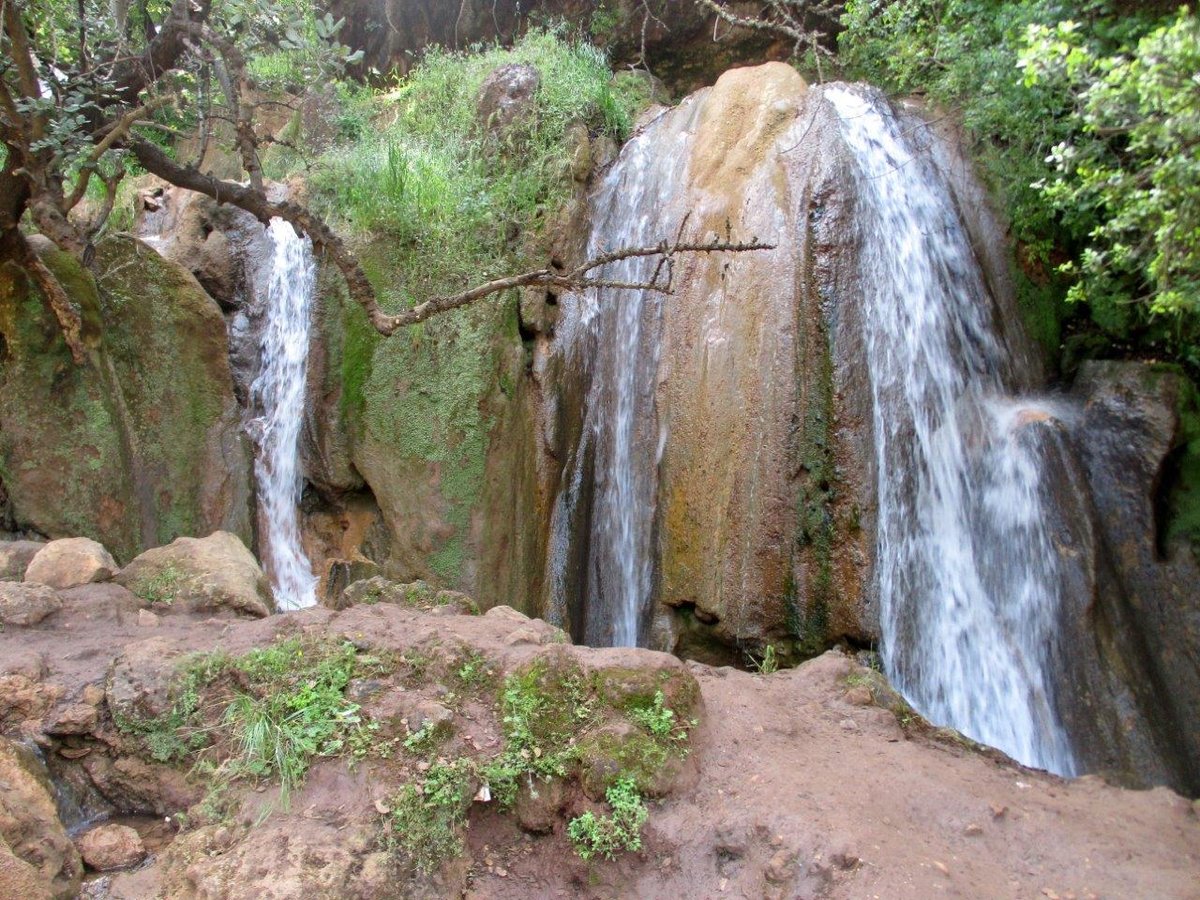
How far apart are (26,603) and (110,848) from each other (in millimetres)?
1789

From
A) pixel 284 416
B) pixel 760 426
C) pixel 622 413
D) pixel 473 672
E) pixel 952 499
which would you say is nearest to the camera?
pixel 473 672

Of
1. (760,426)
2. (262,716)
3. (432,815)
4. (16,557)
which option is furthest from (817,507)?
(16,557)

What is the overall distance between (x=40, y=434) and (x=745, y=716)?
5.28 metres

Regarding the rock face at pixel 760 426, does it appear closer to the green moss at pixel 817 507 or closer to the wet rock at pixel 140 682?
the green moss at pixel 817 507

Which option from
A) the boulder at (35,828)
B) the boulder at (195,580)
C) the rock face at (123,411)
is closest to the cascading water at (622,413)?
the boulder at (195,580)

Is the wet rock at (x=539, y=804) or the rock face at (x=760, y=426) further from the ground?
the rock face at (x=760, y=426)

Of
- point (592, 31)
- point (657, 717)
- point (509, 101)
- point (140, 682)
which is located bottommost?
point (657, 717)

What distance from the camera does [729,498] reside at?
6.50 metres

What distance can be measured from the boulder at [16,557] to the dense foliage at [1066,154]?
6.12m

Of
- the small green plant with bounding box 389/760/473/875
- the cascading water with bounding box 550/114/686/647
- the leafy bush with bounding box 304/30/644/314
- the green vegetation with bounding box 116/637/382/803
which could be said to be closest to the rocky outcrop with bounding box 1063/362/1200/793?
the cascading water with bounding box 550/114/686/647

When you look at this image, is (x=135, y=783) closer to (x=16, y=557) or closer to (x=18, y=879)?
(x=18, y=879)

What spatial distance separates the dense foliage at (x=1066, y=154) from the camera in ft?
14.1

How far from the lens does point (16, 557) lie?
525 centimetres

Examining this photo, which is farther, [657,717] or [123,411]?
[123,411]
